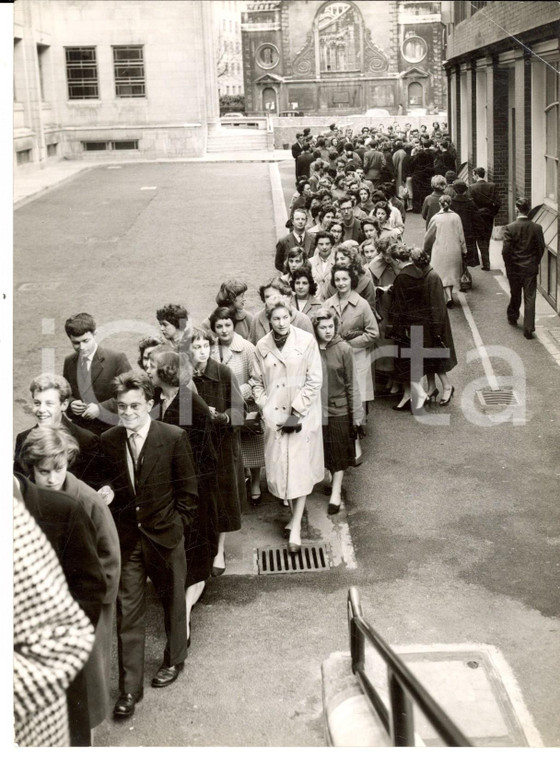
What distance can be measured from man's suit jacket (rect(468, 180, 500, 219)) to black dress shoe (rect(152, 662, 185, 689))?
38.6 ft

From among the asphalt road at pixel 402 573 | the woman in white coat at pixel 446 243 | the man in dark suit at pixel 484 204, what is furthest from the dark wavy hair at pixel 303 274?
the man in dark suit at pixel 484 204

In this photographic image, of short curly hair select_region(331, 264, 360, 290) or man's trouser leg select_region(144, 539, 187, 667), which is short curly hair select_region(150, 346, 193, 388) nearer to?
man's trouser leg select_region(144, 539, 187, 667)

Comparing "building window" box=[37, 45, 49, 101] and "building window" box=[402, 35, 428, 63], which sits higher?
"building window" box=[402, 35, 428, 63]

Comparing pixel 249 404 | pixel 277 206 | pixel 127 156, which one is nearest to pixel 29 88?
pixel 127 156

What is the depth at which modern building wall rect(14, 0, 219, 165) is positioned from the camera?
139 feet

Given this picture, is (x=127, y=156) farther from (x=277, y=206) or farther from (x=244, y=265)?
(x=244, y=265)

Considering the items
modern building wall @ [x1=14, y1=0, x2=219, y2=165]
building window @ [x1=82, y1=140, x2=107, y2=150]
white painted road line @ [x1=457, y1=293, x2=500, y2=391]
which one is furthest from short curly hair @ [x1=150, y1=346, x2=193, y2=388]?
building window @ [x1=82, y1=140, x2=107, y2=150]

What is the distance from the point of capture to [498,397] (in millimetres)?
10625

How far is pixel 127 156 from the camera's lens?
43.5m

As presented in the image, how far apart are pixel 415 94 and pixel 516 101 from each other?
70173 mm

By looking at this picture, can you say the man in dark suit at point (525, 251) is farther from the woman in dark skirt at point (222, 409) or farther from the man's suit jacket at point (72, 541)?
the man's suit jacket at point (72, 541)

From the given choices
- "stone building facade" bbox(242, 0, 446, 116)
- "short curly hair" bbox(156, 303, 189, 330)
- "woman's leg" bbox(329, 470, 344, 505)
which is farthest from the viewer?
"stone building facade" bbox(242, 0, 446, 116)

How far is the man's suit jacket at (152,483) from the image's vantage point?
5453mm
